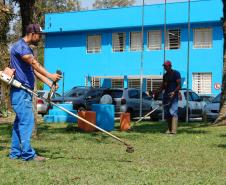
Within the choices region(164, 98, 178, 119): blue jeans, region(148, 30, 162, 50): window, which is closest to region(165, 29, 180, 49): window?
region(148, 30, 162, 50): window

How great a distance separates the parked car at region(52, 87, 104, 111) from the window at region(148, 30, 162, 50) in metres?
14.1

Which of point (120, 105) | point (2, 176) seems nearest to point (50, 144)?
point (2, 176)

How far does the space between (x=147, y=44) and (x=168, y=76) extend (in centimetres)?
2521

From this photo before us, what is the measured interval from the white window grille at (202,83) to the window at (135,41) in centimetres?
458

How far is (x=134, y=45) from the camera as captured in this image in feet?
129

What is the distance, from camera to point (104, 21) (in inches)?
1581

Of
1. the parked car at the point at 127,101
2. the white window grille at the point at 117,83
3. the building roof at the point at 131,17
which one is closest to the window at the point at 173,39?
the building roof at the point at 131,17

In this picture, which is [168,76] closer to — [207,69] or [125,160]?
[125,160]

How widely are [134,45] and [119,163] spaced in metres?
31.8

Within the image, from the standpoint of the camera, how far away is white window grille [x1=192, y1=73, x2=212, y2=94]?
36656 millimetres

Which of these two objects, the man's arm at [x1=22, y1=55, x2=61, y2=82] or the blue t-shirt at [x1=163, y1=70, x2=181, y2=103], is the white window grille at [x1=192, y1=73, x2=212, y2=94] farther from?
the man's arm at [x1=22, y1=55, x2=61, y2=82]

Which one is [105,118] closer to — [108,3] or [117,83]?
[117,83]

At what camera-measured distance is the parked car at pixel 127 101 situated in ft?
78.8

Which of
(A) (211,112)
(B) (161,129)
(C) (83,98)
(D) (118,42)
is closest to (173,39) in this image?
(D) (118,42)
